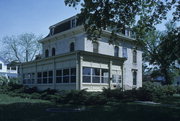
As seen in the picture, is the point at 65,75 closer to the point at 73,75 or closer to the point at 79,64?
the point at 73,75

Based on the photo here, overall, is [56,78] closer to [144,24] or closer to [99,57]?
[99,57]

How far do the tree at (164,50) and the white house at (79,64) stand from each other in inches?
117

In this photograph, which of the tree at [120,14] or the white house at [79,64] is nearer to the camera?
the tree at [120,14]

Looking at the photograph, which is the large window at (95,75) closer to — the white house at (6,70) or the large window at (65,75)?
the large window at (65,75)

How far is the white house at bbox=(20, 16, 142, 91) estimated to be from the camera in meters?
23.1

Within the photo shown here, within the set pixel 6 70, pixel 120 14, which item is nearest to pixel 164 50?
pixel 120 14

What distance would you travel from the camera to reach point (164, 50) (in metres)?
20.7

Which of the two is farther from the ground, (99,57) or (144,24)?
(144,24)

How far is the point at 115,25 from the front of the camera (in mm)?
15320

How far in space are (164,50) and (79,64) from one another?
28.6ft

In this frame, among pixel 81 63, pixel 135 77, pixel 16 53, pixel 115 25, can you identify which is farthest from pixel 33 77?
pixel 16 53

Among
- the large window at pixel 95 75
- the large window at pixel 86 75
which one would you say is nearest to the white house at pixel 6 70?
the large window at pixel 95 75

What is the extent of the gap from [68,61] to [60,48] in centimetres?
916

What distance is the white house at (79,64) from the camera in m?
23.1
